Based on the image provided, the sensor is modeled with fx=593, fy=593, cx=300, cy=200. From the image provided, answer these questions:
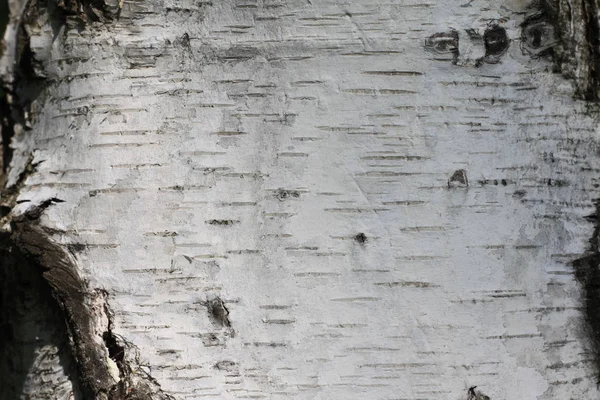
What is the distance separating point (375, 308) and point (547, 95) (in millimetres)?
480

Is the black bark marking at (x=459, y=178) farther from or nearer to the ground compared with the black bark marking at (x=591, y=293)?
farther from the ground

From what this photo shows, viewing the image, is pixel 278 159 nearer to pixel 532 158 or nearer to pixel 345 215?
pixel 345 215

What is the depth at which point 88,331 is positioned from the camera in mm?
992

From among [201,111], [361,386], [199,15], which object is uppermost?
[199,15]

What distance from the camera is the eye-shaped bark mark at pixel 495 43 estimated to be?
1022 millimetres

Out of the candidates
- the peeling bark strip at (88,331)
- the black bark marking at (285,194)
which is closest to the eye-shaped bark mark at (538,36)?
the black bark marking at (285,194)

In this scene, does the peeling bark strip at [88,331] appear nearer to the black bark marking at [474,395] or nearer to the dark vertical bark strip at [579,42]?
the black bark marking at [474,395]

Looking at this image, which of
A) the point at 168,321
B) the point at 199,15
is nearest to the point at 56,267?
the point at 168,321

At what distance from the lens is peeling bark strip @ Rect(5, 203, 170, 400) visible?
0.97 metres

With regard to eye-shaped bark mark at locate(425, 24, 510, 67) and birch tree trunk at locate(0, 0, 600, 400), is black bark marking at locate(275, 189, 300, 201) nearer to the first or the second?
birch tree trunk at locate(0, 0, 600, 400)

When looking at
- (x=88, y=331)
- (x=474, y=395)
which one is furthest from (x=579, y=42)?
(x=88, y=331)

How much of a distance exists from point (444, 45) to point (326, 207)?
344 millimetres

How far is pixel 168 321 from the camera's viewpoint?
38.6 inches

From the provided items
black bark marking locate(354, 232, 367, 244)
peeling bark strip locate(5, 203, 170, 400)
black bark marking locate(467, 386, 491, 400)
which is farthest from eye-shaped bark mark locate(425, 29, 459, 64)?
peeling bark strip locate(5, 203, 170, 400)
